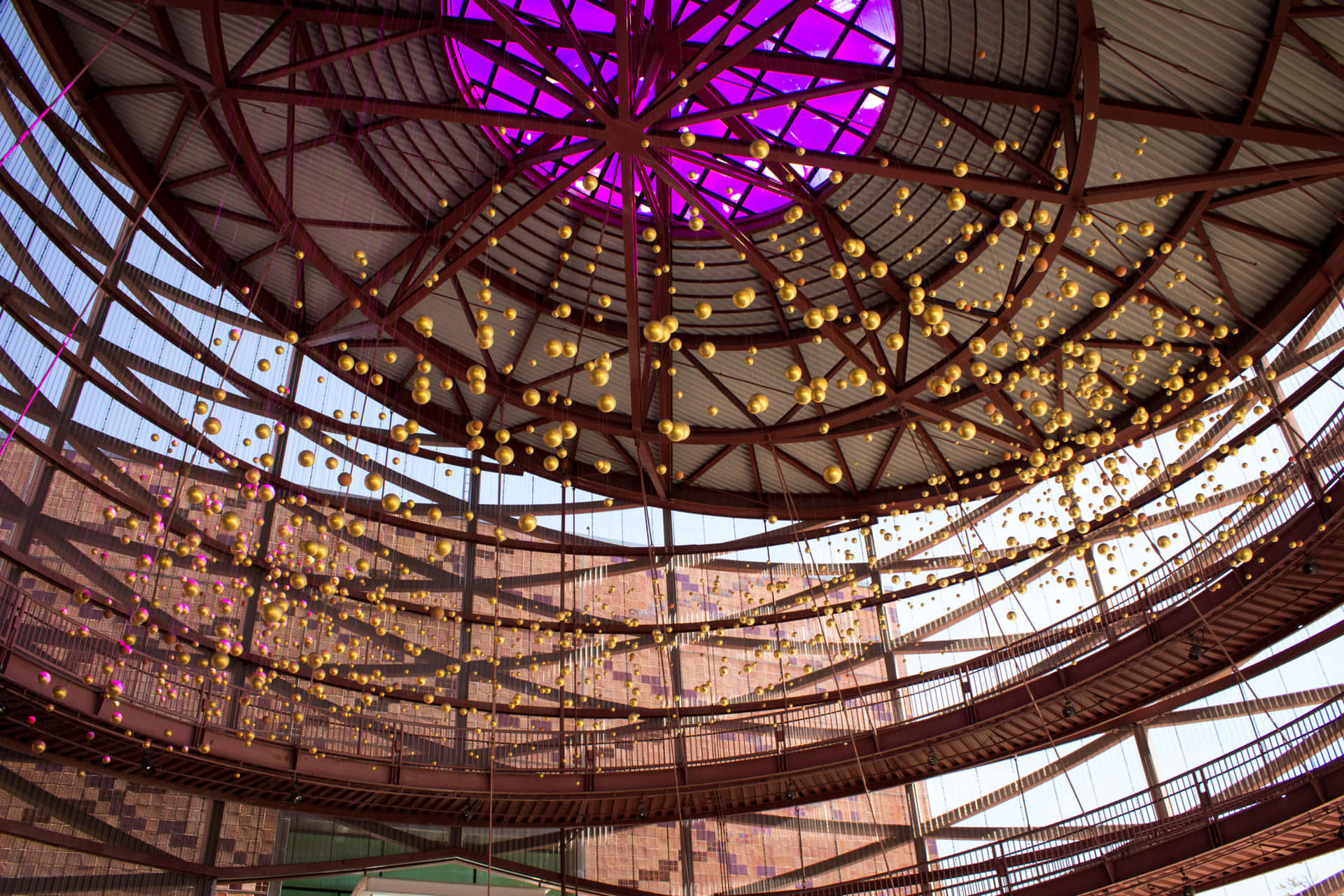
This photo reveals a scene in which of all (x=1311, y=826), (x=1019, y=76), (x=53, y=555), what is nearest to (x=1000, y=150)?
(x=1019, y=76)

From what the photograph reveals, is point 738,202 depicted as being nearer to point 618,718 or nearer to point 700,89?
point 700,89

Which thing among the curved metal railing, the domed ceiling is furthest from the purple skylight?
the curved metal railing

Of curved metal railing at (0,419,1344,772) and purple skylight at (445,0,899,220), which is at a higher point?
purple skylight at (445,0,899,220)

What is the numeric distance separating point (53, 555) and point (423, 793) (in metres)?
8.65

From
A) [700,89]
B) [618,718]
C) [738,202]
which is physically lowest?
[618,718]

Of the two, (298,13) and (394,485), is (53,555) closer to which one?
(394,485)

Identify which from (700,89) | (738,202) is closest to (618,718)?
(738,202)

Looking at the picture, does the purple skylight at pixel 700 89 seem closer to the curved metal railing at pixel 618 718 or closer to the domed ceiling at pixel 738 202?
the domed ceiling at pixel 738 202

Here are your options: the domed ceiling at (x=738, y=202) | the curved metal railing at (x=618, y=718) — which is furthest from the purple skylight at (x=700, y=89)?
the curved metal railing at (x=618, y=718)

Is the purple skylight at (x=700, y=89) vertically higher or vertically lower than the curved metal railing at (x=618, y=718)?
higher

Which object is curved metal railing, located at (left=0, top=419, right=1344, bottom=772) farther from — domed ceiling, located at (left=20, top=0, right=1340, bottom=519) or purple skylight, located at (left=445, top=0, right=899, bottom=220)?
purple skylight, located at (left=445, top=0, right=899, bottom=220)

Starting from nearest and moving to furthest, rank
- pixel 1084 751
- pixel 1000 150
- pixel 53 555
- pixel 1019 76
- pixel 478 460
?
pixel 1000 150, pixel 1019 76, pixel 53 555, pixel 1084 751, pixel 478 460

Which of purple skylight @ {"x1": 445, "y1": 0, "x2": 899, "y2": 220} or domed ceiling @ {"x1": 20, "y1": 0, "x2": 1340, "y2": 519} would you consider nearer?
domed ceiling @ {"x1": 20, "y1": 0, "x2": 1340, "y2": 519}

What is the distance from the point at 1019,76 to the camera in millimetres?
15500
